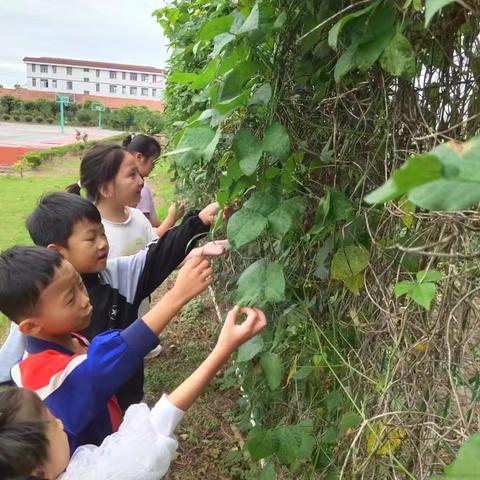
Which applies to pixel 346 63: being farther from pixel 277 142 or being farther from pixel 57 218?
pixel 57 218

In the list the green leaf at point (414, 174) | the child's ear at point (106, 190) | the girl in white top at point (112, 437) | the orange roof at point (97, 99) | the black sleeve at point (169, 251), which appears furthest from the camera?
the orange roof at point (97, 99)

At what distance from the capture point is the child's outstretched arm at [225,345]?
1.21 meters

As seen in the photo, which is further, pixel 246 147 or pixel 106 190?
pixel 106 190

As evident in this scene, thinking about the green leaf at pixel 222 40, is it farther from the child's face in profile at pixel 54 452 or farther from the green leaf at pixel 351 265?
the child's face in profile at pixel 54 452

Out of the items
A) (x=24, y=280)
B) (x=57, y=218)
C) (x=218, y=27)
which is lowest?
(x=24, y=280)

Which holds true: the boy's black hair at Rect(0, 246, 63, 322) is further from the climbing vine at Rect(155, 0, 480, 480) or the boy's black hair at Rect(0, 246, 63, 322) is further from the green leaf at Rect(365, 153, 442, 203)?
the green leaf at Rect(365, 153, 442, 203)

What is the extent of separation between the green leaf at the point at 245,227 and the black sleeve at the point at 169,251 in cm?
84

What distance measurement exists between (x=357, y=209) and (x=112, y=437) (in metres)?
0.78

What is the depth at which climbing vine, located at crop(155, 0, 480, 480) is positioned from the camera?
0.89 meters

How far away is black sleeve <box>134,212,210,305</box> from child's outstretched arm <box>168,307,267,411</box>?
0.70 metres

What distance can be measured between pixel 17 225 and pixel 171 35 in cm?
596

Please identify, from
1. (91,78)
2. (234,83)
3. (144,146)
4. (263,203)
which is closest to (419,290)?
(263,203)

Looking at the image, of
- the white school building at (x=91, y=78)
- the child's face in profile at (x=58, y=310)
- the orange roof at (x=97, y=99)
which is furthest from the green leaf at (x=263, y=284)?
the white school building at (x=91, y=78)

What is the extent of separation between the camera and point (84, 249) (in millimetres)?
1836
